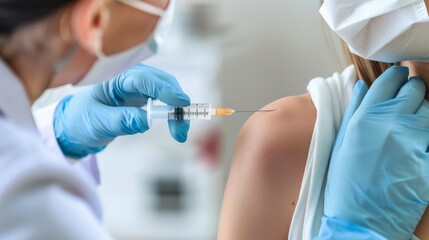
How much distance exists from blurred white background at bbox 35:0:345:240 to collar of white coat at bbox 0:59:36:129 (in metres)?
1.82

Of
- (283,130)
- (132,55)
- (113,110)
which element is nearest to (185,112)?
(113,110)

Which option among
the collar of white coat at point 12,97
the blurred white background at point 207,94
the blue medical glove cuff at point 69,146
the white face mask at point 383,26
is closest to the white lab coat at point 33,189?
the collar of white coat at point 12,97

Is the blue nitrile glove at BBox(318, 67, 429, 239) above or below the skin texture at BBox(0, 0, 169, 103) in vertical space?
below

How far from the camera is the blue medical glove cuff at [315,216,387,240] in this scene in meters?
1.19

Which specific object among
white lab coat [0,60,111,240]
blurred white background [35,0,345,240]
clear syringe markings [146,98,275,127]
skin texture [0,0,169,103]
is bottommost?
blurred white background [35,0,345,240]

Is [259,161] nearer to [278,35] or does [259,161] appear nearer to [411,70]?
[411,70]

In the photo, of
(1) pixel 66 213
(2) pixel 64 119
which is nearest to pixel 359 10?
(2) pixel 64 119

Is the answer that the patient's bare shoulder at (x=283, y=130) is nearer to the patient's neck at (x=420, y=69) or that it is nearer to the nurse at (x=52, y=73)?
the patient's neck at (x=420, y=69)

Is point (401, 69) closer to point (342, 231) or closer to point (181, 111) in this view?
point (342, 231)

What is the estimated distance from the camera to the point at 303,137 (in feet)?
4.42

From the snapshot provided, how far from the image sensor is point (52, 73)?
0.75 metres

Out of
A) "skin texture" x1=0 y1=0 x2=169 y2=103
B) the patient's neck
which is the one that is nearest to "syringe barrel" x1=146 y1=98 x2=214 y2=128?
"skin texture" x1=0 y1=0 x2=169 y2=103

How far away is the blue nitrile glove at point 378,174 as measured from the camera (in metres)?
1.23

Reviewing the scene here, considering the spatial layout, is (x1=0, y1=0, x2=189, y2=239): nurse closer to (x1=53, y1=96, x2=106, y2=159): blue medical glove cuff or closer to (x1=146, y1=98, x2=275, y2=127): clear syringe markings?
(x1=146, y1=98, x2=275, y2=127): clear syringe markings
